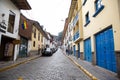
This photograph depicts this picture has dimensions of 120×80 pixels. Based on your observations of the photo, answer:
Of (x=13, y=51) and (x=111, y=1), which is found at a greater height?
(x=111, y=1)

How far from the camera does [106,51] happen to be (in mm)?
8227

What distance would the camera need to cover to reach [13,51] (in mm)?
14219

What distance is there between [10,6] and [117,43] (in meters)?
10.3

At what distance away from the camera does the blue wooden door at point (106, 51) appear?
7387mm

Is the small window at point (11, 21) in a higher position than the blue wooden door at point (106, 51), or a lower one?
higher

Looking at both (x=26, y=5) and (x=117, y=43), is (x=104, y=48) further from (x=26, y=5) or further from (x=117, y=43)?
(x=26, y=5)

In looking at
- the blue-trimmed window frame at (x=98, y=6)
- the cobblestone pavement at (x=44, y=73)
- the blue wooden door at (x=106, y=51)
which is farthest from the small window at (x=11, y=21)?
the blue wooden door at (x=106, y=51)

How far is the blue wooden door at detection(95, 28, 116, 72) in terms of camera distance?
7387 mm

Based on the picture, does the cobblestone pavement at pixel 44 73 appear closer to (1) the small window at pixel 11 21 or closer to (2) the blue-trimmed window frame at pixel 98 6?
(2) the blue-trimmed window frame at pixel 98 6

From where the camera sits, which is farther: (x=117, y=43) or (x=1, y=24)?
(x=1, y=24)

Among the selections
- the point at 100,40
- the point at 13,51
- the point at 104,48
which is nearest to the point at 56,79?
the point at 104,48

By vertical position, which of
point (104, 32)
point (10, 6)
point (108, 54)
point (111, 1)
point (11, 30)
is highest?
point (10, 6)

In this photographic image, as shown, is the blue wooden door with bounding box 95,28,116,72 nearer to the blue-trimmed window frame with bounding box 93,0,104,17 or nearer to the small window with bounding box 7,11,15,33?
the blue-trimmed window frame with bounding box 93,0,104,17

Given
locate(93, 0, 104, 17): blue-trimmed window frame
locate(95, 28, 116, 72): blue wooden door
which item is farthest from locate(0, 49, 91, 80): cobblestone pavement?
locate(93, 0, 104, 17): blue-trimmed window frame
